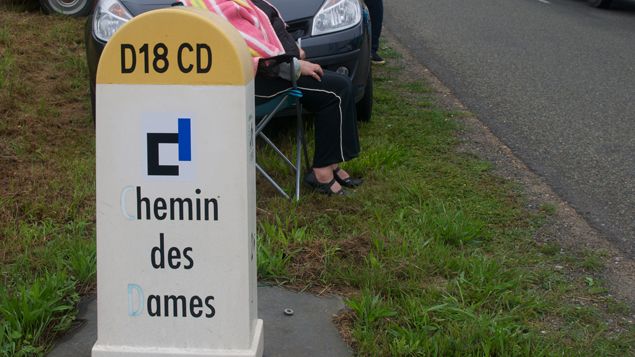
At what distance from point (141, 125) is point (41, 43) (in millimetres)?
5055

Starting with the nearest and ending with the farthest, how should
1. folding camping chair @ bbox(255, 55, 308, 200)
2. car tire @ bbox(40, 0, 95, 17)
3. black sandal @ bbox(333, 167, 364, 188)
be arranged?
folding camping chair @ bbox(255, 55, 308, 200) < black sandal @ bbox(333, 167, 364, 188) < car tire @ bbox(40, 0, 95, 17)

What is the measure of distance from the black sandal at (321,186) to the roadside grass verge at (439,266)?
5cm

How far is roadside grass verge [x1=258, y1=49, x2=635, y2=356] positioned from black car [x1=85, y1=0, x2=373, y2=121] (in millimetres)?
611

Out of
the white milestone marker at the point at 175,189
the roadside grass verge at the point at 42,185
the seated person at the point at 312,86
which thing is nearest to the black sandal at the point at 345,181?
the seated person at the point at 312,86

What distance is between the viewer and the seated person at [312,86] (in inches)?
157

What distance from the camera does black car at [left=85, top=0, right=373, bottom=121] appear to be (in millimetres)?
5016

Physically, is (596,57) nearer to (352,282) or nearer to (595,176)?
(595,176)

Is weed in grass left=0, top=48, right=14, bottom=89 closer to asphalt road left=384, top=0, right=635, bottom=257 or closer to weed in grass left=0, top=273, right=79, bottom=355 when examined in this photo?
weed in grass left=0, top=273, right=79, bottom=355

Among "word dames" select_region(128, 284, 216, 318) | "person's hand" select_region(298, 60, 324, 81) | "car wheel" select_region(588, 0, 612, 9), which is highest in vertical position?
"person's hand" select_region(298, 60, 324, 81)

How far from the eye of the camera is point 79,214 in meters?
4.20

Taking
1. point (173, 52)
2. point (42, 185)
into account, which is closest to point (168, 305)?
point (173, 52)

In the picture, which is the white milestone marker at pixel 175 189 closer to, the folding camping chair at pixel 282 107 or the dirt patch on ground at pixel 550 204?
the folding camping chair at pixel 282 107

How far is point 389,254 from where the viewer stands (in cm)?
375

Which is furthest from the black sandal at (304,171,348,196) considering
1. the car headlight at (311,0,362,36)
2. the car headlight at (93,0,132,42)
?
the car headlight at (93,0,132,42)
